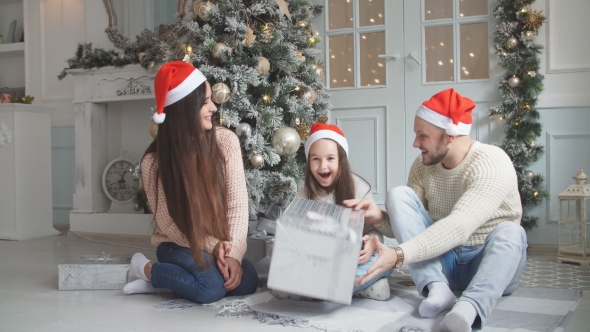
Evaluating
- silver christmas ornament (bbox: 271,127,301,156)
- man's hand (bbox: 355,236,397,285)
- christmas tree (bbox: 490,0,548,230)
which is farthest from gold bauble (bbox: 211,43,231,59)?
christmas tree (bbox: 490,0,548,230)

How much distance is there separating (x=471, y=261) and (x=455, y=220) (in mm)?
322

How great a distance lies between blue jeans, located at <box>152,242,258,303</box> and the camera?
1926 mm

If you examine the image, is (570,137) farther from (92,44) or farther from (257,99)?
(92,44)

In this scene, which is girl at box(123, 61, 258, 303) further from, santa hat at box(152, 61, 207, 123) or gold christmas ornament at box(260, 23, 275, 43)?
gold christmas ornament at box(260, 23, 275, 43)

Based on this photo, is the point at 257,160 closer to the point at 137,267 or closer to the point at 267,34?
the point at 267,34

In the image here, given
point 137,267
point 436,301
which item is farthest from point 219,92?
point 436,301

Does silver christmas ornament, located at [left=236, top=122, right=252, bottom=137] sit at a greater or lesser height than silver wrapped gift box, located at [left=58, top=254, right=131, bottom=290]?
greater

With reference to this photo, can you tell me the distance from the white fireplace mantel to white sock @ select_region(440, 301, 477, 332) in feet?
8.75

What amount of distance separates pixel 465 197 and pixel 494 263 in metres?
0.20

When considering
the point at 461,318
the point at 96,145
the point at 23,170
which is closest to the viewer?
the point at 461,318

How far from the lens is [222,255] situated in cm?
195

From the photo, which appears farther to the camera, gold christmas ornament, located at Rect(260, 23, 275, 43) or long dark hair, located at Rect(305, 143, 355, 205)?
gold christmas ornament, located at Rect(260, 23, 275, 43)

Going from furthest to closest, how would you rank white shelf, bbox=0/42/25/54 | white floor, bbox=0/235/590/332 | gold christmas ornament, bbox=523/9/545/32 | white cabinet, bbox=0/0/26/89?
white cabinet, bbox=0/0/26/89, white shelf, bbox=0/42/25/54, gold christmas ornament, bbox=523/9/545/32, white floor, bbox=0/235/590/332

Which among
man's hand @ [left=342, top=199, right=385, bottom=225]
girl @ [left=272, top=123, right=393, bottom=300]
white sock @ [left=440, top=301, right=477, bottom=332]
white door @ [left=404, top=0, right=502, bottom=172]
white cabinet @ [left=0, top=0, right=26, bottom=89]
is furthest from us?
white cabinet @ [left=0, top=0, right=26, bottom=89]
